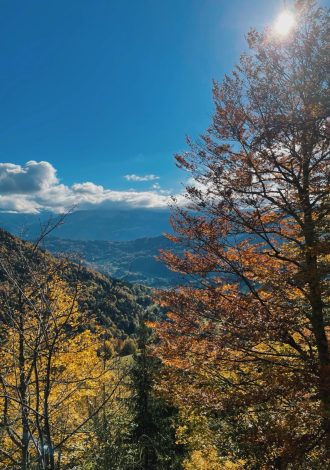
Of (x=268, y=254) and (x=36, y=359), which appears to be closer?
(x=36, y=359)

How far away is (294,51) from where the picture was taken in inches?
372

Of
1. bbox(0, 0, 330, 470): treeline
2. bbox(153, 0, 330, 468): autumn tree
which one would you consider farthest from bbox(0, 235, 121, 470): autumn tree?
bbox(153, 0, 330, 468): autumn tree

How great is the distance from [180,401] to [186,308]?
2.80 m

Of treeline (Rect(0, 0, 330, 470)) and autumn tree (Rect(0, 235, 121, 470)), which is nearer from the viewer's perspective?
autumn tree (Rect(0, 235, 121, 470))

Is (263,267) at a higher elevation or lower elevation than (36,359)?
higher

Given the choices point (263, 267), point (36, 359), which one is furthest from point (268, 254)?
point (36, 359)

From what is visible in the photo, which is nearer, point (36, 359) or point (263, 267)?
point (36, 359)

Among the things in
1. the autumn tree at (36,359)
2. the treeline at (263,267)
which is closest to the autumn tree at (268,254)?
the treeline at (263,267)

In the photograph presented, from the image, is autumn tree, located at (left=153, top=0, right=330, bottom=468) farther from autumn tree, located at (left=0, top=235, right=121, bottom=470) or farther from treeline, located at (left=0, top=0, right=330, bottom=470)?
autumn tree, located at (left=0, top=235, right=121, bottom=470)

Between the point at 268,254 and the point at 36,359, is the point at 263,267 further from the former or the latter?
the point at 36,359

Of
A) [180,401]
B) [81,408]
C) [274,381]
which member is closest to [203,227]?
[274,381]

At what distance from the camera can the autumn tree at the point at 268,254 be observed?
8906mm

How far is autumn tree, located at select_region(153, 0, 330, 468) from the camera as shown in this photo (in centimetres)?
891

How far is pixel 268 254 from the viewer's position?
32.2ft
